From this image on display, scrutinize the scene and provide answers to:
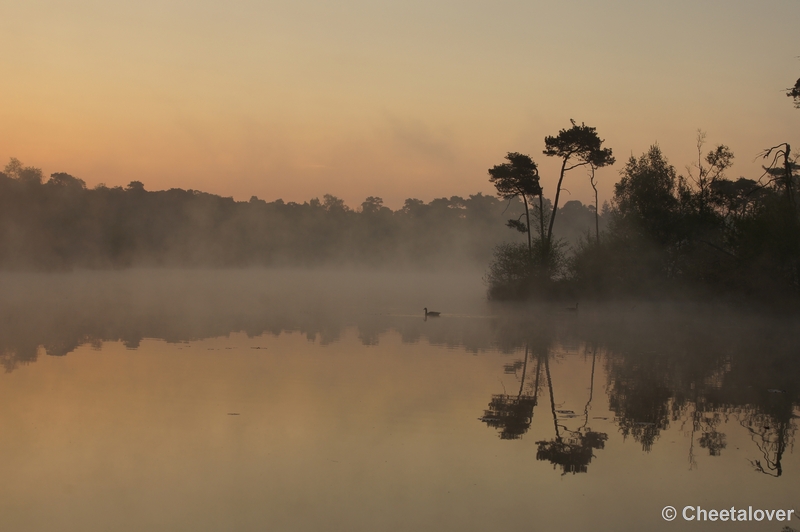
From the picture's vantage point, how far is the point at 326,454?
998 cm

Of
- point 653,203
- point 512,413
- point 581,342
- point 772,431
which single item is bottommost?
point 772,431

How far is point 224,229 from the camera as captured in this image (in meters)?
143

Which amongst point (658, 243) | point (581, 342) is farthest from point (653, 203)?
point (581, 342)

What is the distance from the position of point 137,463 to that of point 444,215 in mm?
164926

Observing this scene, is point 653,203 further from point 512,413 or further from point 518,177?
point 512,413

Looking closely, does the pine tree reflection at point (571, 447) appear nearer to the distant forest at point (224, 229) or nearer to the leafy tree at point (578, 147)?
the leafy tree at point (578, 147)

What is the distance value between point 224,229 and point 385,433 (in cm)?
13734

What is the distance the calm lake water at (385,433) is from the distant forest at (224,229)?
236 feet

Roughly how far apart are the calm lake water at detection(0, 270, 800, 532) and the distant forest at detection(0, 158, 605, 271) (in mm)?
71823

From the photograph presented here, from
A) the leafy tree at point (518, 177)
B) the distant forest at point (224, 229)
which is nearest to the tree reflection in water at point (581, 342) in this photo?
the leafy tree at point (518, 177)

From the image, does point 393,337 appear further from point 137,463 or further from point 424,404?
point 137,463

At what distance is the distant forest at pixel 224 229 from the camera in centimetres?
9338

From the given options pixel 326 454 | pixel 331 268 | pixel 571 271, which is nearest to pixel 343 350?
pixel 326 454

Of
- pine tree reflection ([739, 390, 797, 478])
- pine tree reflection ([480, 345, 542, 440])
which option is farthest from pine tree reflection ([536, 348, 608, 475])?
pine tree reflection ([739, 390, 797, 478])
